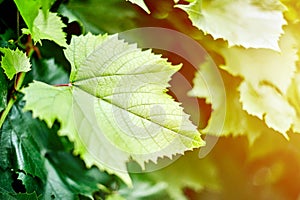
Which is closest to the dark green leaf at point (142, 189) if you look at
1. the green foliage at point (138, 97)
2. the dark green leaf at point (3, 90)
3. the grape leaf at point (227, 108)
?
the green foliage at point (138, 97)

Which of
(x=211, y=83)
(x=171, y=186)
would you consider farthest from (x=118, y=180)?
(x=211, y=83)

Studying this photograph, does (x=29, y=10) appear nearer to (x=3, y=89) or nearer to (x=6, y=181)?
(x=3, y=89)

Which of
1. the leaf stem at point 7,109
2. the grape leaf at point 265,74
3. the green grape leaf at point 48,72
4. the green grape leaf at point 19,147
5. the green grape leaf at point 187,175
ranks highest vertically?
the leaf stem at point 7,109

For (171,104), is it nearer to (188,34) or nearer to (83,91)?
(83,91)

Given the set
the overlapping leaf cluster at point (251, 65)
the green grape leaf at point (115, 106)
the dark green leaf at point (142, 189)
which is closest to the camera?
the green grape leaf at point (115, 106)

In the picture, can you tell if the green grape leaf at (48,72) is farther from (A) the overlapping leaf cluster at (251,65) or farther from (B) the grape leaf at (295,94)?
(B) the grape leaf at (295,94)

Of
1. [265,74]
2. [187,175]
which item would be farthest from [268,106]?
[187,175]
